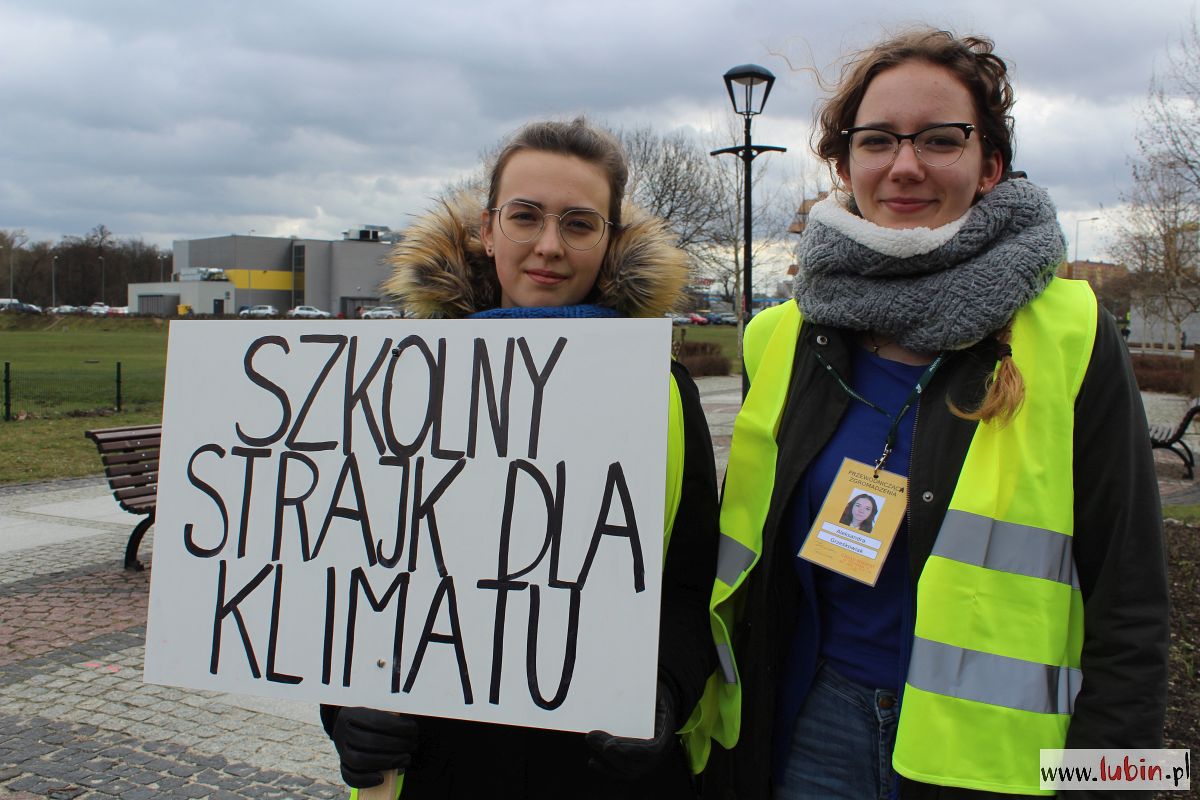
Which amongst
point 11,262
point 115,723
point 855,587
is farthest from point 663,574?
point 11,262

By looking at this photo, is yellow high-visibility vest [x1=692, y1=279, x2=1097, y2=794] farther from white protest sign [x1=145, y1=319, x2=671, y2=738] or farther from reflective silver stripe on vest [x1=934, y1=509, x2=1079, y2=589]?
white protest sign [x1=145, y1=319, x2=671, y2=738]

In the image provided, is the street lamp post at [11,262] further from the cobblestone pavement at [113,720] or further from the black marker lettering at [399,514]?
the black marker lettering at [399,514]

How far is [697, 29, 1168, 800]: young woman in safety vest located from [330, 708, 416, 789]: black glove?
64 centimetres

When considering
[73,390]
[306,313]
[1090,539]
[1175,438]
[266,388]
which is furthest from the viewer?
[306,313]

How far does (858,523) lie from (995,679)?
339mm

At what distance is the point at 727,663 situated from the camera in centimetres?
185

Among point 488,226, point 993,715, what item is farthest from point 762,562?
point 488,226

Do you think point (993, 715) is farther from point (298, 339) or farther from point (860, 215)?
point (298, 339)

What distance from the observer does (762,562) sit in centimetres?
176

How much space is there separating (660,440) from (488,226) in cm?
69

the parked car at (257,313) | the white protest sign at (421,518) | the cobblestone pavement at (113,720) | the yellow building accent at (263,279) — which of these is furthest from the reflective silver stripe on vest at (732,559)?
the yellow building accent at (263,279)

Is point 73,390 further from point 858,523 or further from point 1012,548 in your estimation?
point 1012,548

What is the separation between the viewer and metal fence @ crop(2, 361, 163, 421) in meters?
15.9

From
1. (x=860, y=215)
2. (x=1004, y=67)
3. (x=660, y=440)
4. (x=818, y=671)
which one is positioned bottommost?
(x=818, y=671)
